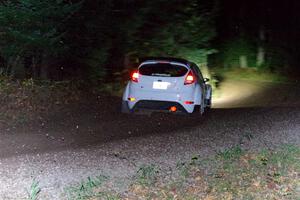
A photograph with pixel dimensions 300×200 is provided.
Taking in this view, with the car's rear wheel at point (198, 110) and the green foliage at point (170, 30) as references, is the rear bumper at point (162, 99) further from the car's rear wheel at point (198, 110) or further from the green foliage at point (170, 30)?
the green foliage at point (170, 30)

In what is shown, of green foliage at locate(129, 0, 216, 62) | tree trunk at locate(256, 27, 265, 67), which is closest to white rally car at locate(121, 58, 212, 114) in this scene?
green foliage at locate(129, 0, 216, 62)

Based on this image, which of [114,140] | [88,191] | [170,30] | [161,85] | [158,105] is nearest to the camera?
[88,191]

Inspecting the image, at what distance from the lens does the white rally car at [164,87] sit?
45.4ft

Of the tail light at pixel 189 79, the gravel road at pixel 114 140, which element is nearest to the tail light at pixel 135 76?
the gravel road at pixel 114 140

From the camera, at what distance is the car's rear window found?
45.7ft

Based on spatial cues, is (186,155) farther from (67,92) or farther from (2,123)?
(67,92)

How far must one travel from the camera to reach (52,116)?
14812 millimetres

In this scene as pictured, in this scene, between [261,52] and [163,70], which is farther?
[261,52]

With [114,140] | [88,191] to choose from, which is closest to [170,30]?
[114,140]

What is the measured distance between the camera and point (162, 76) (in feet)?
45.4

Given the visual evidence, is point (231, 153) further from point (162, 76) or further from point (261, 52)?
point (261, 52)

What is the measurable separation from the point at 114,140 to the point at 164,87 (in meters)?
2.95

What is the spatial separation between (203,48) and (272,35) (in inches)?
343

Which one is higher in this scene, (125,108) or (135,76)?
(135,76)
